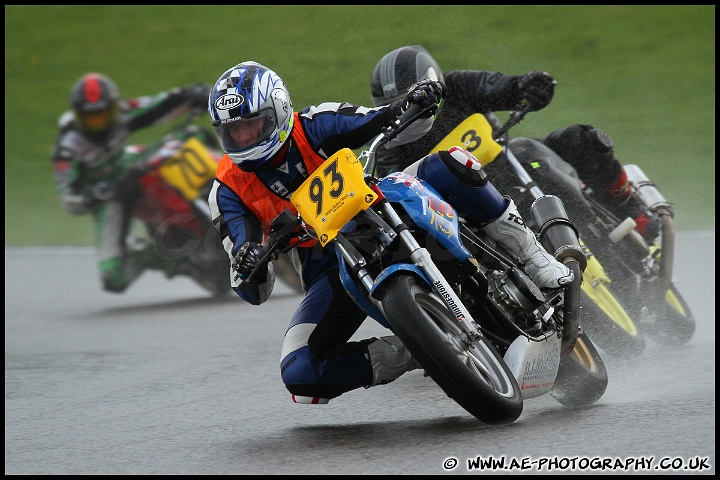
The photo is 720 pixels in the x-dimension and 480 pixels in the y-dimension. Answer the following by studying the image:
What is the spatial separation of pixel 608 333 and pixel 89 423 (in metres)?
2.61

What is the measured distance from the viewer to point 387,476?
13.3 ft

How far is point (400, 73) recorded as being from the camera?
6387 millimetres

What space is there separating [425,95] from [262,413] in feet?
5.83

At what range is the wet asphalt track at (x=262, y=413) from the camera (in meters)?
4.39

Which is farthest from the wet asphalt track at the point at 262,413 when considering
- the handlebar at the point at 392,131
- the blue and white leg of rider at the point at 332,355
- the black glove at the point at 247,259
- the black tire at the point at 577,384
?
the handlebar at the point at 392,131

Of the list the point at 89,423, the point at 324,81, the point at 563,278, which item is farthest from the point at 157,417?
the point at 324,81

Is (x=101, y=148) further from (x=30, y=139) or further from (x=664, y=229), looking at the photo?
(x=30, y=139)

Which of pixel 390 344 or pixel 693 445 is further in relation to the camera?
pixel 390 344

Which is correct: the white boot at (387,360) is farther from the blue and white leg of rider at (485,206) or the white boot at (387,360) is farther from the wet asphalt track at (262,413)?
the blue and white leg of rider at (485,206)

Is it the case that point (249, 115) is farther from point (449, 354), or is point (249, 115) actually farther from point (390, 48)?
point (390, 48)

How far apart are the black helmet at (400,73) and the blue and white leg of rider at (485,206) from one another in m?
1.24

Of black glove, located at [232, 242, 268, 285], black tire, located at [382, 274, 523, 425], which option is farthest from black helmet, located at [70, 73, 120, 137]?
black tire, located at [382, 274, 523, 425]

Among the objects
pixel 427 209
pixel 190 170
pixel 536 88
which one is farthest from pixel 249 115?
pixel 190 170

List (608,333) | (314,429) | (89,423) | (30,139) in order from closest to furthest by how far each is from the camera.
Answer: (314,429), (89,423), (608,333), (30,139)
